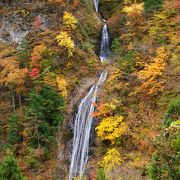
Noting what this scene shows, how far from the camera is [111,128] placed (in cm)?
2745

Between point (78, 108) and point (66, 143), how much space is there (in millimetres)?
3535

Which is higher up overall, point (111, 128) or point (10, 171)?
point (10, 171)

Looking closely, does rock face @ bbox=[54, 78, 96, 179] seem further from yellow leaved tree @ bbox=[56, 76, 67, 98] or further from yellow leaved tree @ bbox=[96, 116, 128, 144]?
yellow leaved tree @ bbox=[96, 116, 128, 144]

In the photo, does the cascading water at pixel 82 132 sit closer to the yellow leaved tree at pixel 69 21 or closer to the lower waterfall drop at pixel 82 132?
the lower waterfall drop at pixel 82 132

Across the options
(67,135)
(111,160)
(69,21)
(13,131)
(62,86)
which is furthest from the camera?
(69,21)

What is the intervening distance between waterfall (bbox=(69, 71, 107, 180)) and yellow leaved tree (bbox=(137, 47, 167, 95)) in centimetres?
483

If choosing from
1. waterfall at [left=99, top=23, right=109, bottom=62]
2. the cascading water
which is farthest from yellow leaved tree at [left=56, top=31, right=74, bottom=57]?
waterfall at [left=99, top=23, right=109, bottom=62]

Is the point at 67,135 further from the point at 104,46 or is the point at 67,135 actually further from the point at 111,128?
the point at 104,46

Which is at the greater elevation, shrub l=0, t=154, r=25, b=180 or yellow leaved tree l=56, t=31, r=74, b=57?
yellow leaved tree l=56, t=31, r=74, b=57

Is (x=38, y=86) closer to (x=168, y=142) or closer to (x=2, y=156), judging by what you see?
(x=2, y=156)

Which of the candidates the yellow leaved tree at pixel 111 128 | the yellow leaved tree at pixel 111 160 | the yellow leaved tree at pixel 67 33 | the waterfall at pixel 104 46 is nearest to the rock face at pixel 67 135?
the yellow leaved tree at pixel 111 128

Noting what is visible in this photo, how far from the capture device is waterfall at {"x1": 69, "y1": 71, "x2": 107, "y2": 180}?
27672mm

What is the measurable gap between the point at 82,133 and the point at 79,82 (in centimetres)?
677

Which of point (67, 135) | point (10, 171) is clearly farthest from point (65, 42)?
point (10, 171)
